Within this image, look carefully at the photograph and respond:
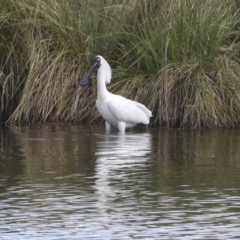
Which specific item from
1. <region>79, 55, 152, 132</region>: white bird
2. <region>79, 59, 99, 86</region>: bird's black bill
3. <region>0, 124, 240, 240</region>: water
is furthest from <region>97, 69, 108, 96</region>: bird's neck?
<region>0, 124, 240, 240</region>: water

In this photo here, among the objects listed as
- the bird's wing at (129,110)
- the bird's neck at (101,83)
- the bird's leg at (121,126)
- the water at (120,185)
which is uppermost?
the bird's neck at (101,83)

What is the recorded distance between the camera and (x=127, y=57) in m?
15.6

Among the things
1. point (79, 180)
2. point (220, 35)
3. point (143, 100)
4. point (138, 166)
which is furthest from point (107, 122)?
point (79, 180)

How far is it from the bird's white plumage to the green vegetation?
1.91 feet

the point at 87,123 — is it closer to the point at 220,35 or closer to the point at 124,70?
the point at 124,70

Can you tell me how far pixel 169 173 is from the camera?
10055 mm

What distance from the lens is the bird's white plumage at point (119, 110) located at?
553 inches

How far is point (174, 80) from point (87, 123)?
4.93ft

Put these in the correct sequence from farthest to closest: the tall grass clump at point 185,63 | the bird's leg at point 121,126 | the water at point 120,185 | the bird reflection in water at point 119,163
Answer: the tall grass clump at point 185,63 → the bird's leg at point 121,126 → the bird reflection in water at point 119,163 → the water at point 120,185

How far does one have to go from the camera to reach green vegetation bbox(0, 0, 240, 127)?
1469cm

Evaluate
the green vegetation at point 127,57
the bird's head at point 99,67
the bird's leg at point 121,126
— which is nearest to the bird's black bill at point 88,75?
the bird's head at point 99,67

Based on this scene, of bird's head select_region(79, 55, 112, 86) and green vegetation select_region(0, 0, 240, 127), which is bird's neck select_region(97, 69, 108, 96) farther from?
green vegetation select_region(0, 0, 240, 127)

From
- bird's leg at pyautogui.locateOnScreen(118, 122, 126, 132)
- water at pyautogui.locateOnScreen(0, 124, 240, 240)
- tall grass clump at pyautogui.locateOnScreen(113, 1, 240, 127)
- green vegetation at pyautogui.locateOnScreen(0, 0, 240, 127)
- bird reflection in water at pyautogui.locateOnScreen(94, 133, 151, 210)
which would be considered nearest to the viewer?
water at pyautogui.locateOnScreen(0, 124, 240, 240)

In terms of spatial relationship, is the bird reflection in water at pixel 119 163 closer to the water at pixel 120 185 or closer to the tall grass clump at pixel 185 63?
the water at pixel 120 185
